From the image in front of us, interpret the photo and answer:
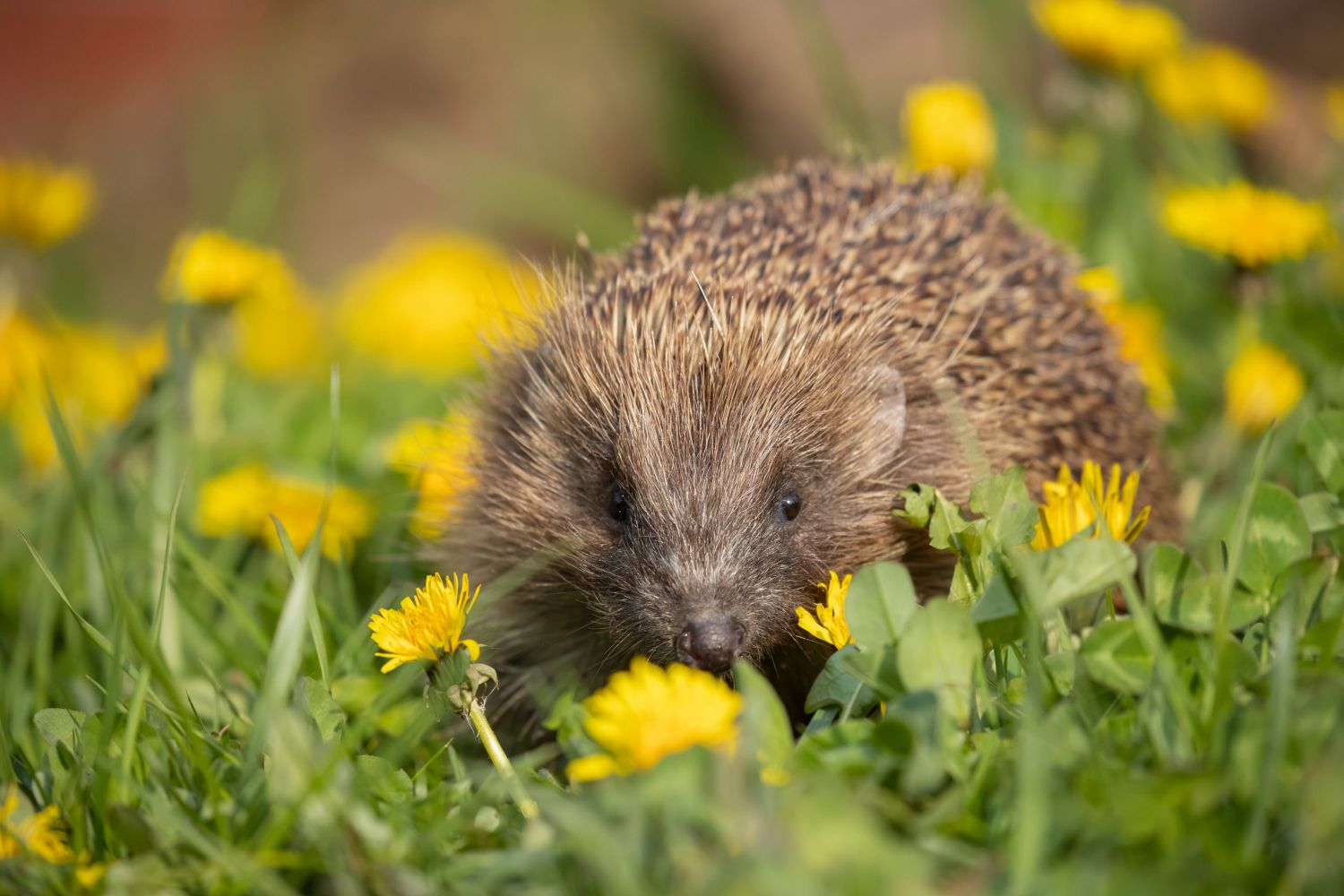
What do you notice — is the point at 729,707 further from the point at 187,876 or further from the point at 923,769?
the point at 187,876

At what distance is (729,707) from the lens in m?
1.77

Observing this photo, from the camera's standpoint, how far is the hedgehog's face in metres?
2.43

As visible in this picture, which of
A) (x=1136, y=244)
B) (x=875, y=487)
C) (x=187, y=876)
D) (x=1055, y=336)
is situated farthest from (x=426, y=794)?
→ (x=1136, y=244)

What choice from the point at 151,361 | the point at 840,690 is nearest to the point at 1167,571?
the point at 840,690

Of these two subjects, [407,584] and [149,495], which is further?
[149,495]

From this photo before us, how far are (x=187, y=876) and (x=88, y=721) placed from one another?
0.45 meters

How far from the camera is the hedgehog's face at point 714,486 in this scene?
2434 mm

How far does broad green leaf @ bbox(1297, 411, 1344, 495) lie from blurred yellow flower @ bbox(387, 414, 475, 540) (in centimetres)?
173

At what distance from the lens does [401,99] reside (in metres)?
8.42

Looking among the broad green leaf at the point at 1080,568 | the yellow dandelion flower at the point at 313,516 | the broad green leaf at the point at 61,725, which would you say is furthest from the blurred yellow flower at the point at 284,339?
the broad green leaf at the point at 1080,568

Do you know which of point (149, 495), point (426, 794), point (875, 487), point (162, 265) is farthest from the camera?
point (162, 265)

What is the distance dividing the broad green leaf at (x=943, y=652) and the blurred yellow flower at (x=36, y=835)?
1274mm

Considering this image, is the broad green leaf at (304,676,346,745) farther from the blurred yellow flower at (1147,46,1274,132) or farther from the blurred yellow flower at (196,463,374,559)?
the blurred yellow flower at (1147,46,1274,132)

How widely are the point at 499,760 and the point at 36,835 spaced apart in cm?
70
